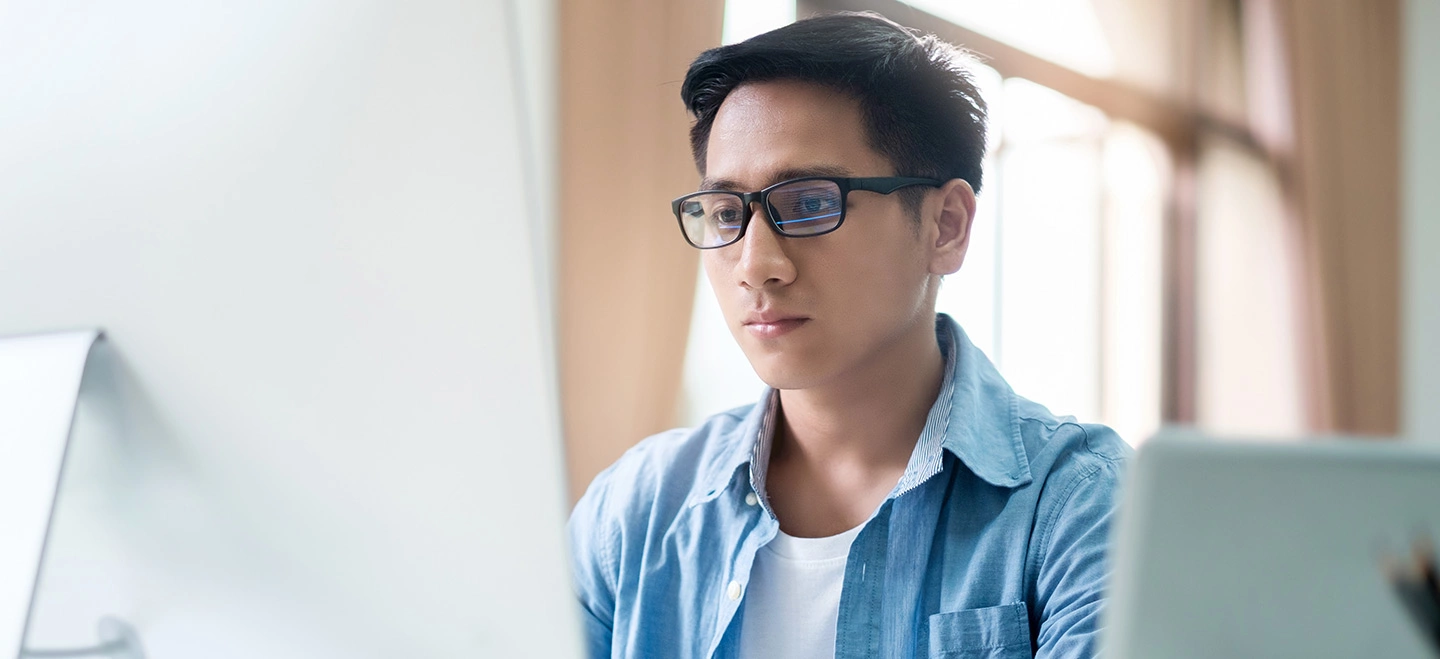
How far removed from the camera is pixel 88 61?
1.74ft

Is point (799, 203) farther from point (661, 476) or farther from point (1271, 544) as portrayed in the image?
point (1271, 544)

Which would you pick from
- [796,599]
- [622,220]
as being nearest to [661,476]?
[796,599]

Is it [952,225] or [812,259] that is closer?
[812,259]

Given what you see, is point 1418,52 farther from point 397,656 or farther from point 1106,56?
point 397,656

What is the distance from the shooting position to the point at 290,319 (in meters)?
0.50

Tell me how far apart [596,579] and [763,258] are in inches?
18.0

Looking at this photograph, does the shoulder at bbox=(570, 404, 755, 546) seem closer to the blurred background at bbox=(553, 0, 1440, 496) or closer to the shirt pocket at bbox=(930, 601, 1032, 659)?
the shirt pocket at bbox=(930, 601, 1032, 659)

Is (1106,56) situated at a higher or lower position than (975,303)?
higher

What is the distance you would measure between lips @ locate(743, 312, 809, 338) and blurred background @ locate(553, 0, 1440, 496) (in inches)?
31.9

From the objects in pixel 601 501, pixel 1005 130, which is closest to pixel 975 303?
pixel 1005 130

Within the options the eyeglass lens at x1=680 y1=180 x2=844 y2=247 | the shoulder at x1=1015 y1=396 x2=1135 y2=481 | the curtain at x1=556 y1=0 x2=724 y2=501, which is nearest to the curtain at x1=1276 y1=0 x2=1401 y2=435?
the curtain at x1=556 y1=0 x2=724 y2=501

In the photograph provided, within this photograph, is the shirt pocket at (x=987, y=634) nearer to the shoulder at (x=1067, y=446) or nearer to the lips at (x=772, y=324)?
the shoulder at (x=1067, y=446)

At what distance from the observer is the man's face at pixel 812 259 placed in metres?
1.14

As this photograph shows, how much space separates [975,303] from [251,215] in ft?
9.22
